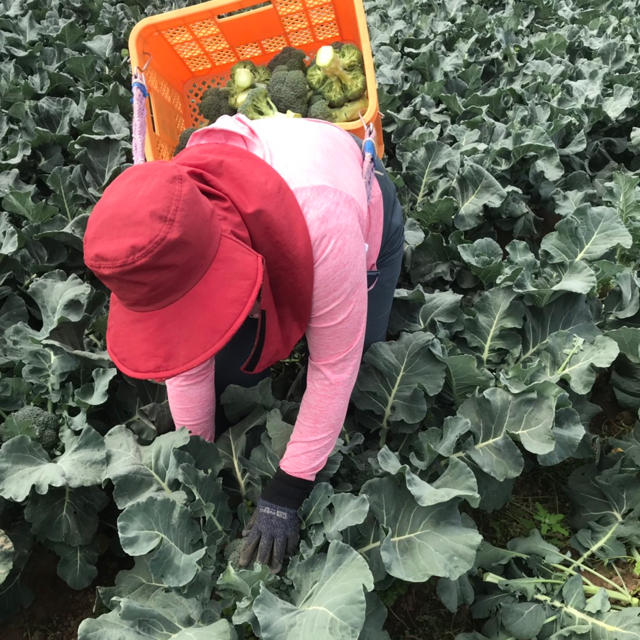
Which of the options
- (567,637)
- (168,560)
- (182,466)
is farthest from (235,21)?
(567,637)

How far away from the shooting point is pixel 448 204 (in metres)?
2.87

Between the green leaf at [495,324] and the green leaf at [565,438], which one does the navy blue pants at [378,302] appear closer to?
the green leaf at [495,324]

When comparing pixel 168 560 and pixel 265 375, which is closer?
pixel 168 560

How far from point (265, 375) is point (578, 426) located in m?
1.14

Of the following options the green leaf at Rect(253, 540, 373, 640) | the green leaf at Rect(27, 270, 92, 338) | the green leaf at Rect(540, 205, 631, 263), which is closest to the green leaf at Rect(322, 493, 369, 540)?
Answer: the green leaf at Rect(253, 540, 373, 640)

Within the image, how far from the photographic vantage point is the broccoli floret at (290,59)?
10.8ft

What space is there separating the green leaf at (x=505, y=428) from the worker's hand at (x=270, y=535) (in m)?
0.67

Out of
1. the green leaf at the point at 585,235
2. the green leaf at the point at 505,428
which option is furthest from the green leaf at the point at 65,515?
the green leaf at the point at 585,235

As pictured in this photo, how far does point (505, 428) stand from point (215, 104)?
2252 millimetres

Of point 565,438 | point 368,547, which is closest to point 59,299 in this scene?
point 368,547

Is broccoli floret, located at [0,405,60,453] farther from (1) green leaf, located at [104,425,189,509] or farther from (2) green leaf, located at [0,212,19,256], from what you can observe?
(2) green leaf, located at [0,212,19,256]

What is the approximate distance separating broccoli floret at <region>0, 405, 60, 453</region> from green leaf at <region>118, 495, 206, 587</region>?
63 centimetres

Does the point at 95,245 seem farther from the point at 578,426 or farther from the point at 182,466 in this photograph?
the point at 578,426

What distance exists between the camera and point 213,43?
10.9ft
